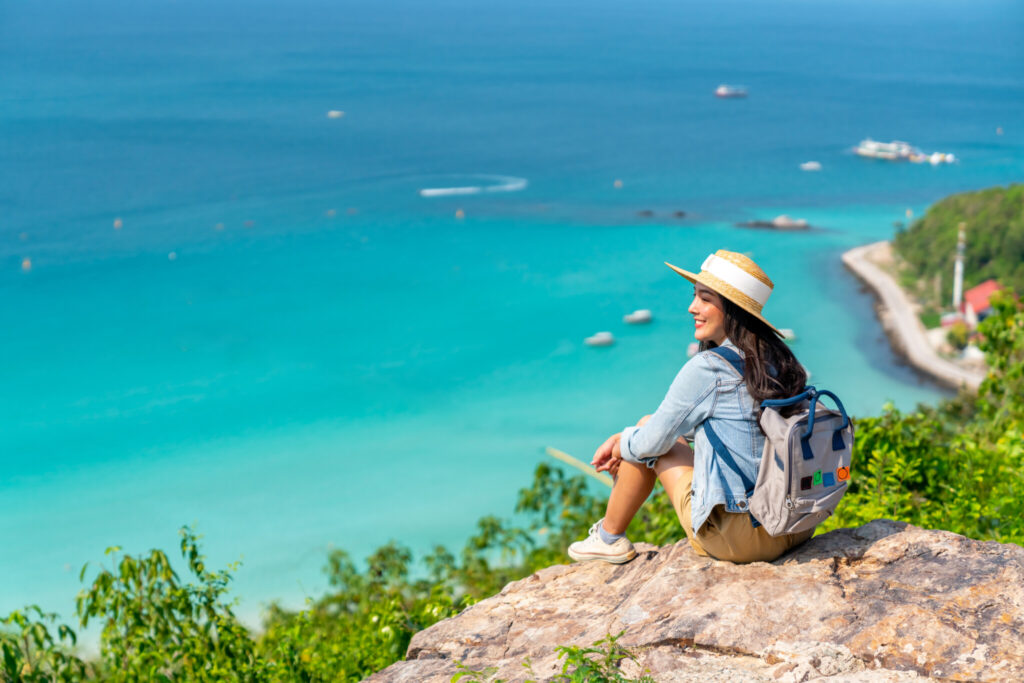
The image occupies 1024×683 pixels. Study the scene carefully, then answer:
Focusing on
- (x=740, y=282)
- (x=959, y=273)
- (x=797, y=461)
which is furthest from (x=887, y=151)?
(x=797, y=461)

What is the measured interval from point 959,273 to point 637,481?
44.1 metres

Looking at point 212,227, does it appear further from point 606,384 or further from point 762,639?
point 762,639

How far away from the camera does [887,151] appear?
2896 inches

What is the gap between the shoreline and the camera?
37094mm

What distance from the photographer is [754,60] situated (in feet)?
396

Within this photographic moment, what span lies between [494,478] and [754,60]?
104 meters

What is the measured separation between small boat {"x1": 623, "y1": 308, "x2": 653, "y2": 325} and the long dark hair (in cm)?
4115

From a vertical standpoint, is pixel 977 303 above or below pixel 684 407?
below

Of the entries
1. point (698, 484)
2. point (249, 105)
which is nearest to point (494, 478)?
point (698, 484)

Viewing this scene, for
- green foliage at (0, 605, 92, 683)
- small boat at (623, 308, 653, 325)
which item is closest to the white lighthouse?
small boat at (623, 308, 653, 325)

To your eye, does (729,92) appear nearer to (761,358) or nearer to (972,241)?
(972,241)

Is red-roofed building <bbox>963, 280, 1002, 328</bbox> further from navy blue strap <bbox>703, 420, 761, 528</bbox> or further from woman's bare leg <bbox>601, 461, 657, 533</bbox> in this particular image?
navy blue strap <bbox>703, 420, 761, 528</bbox>

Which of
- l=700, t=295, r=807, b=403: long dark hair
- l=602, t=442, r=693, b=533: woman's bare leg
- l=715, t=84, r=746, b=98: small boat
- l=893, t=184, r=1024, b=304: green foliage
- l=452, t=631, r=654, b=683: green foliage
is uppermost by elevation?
l=715, t=84, r=746, b=98: small boat

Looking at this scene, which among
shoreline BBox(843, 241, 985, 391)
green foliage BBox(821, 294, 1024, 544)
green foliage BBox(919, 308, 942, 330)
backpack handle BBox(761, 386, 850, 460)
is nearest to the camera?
backpack handle BBox(761, 386, 850, 460)
